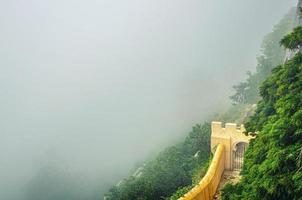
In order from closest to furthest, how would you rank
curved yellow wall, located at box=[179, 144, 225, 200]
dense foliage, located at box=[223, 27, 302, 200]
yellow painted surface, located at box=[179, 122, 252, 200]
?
dense foliage, located at box=[223, 27, 302, 200] < curved yellow wall, located at box=[179, 144, 225, 200] < yellow painted surface, located at box=[179, 122, 252, 200]

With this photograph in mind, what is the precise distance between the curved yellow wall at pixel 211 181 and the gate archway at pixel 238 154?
0.59 metres

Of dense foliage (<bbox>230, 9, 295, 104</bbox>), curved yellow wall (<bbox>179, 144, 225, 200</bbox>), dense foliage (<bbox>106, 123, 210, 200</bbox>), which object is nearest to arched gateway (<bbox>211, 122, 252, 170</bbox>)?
curved yellow wall (<bbox>179, 144, 225, 200</bbox>)

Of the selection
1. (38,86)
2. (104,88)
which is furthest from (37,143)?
(38,86)

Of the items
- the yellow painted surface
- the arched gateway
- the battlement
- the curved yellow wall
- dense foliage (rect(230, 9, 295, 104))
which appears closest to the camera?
the curved yellow wall

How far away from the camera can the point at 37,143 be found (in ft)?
424

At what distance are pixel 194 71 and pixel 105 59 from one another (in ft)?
262

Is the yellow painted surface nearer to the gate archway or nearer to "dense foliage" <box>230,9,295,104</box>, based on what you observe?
the gate archway

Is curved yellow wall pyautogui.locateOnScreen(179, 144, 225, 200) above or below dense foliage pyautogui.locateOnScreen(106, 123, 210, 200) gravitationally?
above

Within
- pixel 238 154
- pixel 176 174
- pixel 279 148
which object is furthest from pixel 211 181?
pixel 176 174

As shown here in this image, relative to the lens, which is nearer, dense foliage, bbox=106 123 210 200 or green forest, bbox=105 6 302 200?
green forest, bbox=105 6 302 200

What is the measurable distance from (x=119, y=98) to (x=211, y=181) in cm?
12006

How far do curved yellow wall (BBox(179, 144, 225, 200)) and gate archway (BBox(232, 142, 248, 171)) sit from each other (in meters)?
0.59

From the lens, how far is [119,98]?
5408 inches

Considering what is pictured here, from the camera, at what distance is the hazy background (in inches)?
3327
